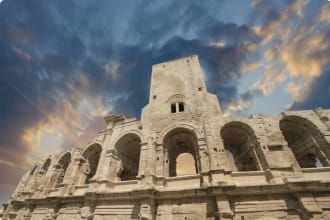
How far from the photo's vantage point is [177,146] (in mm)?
13266

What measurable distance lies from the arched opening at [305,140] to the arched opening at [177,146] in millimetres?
6573

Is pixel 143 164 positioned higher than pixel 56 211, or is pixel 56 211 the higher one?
pixel 143 164

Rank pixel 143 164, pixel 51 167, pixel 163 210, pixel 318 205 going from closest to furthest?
1. pixel 318 205
2. pixel 163 210
3. pixel 143 164
4. pixel 51 167

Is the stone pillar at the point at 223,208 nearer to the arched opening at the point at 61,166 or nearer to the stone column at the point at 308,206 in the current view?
the stone column at the point at 308,206

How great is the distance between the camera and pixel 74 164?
516 inches

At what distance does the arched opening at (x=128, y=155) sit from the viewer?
1262cm

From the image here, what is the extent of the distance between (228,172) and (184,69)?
34.4 feet

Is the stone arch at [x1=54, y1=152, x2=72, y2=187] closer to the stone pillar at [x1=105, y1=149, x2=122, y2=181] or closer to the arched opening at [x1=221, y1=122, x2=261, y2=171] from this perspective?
the stone pillar at [x1=105, y1=149, x2=122, y2=181]

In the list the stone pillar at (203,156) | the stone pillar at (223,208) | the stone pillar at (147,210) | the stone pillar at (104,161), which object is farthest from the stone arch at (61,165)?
the stone pillar at (223,208)

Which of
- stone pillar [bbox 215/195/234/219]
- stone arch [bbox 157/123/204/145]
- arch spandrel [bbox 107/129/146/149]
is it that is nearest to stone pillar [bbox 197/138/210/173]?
stone arch [bbox 157/123/204/145]

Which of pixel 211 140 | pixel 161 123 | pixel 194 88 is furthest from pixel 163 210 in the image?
pixel 194 88

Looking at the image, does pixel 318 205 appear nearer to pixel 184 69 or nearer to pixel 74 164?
pixel 184 69

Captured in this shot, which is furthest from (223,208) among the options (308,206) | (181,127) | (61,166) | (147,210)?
(61,166)

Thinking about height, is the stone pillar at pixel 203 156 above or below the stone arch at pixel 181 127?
below
